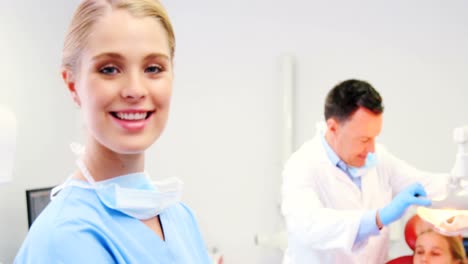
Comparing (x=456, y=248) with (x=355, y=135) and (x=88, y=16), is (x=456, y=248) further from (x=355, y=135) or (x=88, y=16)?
(x=88, y=16)

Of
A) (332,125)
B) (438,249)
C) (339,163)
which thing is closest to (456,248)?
(438,249)

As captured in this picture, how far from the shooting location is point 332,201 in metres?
1.91

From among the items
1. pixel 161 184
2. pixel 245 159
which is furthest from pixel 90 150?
pixel 245 159

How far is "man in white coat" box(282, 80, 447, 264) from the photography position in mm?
1681

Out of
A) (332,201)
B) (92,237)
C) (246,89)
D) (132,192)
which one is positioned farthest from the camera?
(246,89)

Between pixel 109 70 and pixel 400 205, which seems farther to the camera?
pixel 400 205

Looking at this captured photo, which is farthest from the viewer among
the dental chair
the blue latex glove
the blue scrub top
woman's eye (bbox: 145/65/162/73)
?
the dental chair

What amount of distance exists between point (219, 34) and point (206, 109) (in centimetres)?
48

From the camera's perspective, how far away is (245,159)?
2.94 metres

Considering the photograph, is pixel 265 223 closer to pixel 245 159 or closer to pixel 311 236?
pixel 245 159

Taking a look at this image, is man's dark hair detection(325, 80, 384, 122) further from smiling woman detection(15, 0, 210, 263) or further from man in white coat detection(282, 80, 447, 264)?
smiling woman detection(15, 0, 210, 263)

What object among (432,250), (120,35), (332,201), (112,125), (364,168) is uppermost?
(120,35)

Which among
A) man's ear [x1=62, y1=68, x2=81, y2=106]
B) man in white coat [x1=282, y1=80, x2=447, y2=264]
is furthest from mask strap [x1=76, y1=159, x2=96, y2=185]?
man in white coat [x1=282, y1=80, x2=447, y2=264]

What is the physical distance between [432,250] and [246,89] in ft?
4.84
